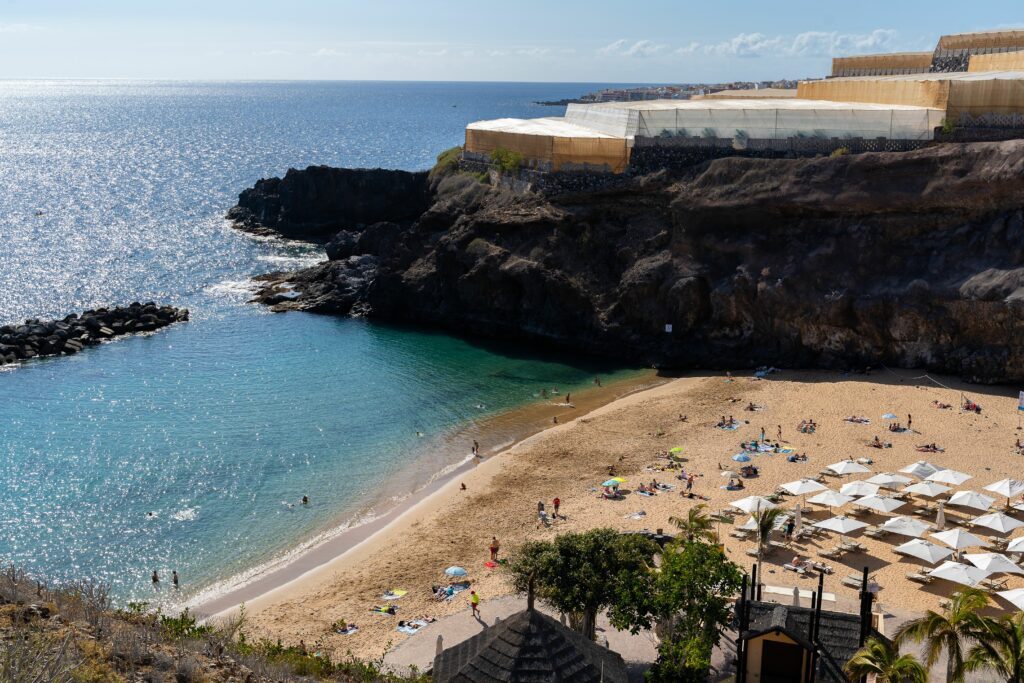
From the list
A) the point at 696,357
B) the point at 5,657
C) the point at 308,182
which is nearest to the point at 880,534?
the point at 696,357

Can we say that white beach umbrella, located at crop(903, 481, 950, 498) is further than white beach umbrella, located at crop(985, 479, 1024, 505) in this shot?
Yes

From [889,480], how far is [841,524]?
4025mm

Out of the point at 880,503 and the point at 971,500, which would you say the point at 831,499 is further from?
the point at 971,500

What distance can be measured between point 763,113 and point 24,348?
44.4m

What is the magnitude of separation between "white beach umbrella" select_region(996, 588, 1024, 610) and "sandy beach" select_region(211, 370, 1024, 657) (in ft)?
2.82

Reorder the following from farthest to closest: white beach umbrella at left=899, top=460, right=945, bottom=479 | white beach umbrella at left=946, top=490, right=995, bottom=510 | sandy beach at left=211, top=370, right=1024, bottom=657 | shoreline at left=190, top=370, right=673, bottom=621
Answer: white beach umbrella at left=899, top=460, right=945, bottom=479 < white beach umbrella at left=946, top=490, right=995, bottom=510 < shoreline at left=190, top=370, right=673, bottom=621 < sandy beach at left=211, top=370, right=1024, bottom=657

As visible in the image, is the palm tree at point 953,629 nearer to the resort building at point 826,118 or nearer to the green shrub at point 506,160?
the resort building at point 826,118

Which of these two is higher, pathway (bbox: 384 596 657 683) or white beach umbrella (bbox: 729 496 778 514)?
white beach umbrella (bbox: 729 496 778 514)

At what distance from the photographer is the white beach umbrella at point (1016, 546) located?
1042 inches

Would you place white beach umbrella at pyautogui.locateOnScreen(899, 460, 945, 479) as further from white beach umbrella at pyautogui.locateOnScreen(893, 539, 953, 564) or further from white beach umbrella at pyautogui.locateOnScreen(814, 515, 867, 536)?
white beach umbrella at pyautogui.locateOnScreen(893, 539, 953, 564)

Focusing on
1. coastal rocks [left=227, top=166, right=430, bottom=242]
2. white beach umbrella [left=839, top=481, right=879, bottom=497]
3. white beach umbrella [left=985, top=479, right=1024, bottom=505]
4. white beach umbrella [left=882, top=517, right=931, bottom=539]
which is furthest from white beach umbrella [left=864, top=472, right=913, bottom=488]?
coastal rocks [left=227, top=166, right=430, bottom=242]

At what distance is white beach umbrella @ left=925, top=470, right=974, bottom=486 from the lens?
31344 mm

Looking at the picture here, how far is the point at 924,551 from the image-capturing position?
2645 centimetres

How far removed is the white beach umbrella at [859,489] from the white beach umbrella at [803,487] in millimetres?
754
